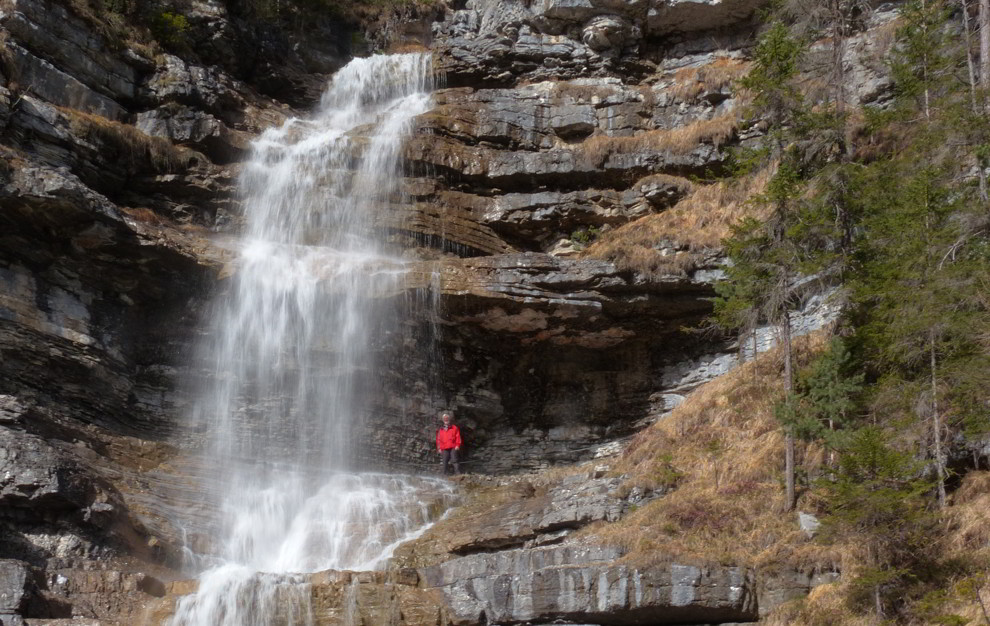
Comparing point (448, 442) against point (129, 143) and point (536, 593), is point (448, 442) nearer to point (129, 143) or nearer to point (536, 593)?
point (536, 593)

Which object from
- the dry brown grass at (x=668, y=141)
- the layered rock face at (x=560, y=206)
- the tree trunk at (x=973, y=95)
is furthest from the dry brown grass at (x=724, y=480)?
the dry brown grass at (x=668, y=141)

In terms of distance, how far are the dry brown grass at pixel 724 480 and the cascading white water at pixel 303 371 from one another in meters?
4.25

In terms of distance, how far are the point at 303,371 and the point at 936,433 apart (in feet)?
39.3

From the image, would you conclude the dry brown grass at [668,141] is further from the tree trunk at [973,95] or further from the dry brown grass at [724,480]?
the dry brown grass at [724,480]

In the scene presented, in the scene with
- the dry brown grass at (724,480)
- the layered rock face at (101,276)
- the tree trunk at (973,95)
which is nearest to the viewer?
the dry brown grass at (724,480)

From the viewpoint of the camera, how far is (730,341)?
19.3 metres

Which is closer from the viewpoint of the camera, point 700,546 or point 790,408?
point 700,546

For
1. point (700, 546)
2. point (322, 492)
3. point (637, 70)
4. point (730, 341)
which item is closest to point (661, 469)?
point (700, 546)

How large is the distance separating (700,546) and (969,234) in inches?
231

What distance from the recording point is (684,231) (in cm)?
1978

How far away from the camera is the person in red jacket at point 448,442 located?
1838 centimetres

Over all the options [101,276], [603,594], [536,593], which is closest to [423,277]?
[101,276]

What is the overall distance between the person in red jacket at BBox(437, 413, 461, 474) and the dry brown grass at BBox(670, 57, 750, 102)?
10.7 m

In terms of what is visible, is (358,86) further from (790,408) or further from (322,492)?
(790,408)
